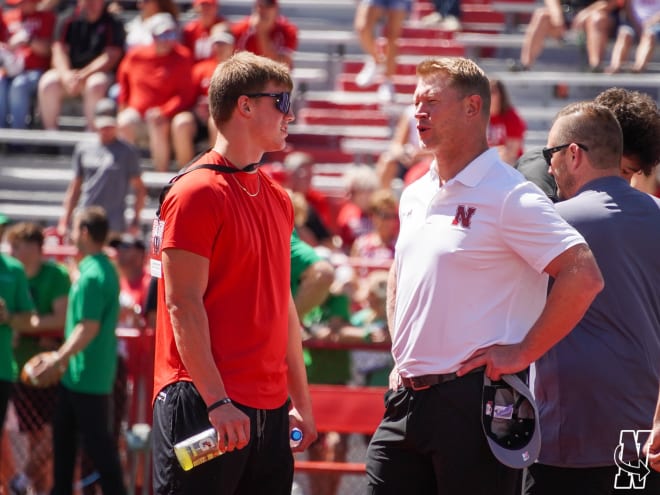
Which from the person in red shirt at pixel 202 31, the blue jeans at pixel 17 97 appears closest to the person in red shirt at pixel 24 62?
the blue jeans at pixel 17 97

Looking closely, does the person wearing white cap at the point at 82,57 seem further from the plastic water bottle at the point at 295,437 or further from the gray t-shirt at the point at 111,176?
the plastic water bottle at the point at 295,437

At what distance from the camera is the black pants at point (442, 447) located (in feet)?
12.0

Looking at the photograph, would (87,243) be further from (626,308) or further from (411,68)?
(411,68)

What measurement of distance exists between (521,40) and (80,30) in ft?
15.5

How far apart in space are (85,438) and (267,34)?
5.85 meters

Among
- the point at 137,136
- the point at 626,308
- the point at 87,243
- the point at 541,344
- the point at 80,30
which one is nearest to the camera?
the point at 541,344

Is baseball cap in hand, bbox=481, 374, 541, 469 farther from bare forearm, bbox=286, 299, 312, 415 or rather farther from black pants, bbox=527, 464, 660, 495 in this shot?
bare forearm, bbox=286, 299, 312, 415

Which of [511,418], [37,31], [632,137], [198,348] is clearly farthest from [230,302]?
[37,31]

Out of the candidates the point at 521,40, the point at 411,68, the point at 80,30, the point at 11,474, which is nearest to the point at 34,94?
the point at 80,30

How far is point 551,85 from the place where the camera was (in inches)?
479

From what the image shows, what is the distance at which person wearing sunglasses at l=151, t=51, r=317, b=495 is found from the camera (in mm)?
3580

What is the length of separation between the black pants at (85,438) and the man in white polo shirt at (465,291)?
11.4 ft

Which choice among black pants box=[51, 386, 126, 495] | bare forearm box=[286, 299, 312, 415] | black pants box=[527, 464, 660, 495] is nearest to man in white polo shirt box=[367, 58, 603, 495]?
black pants box=[527, 464, 660, 495]

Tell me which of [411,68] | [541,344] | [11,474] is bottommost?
[11,474]
